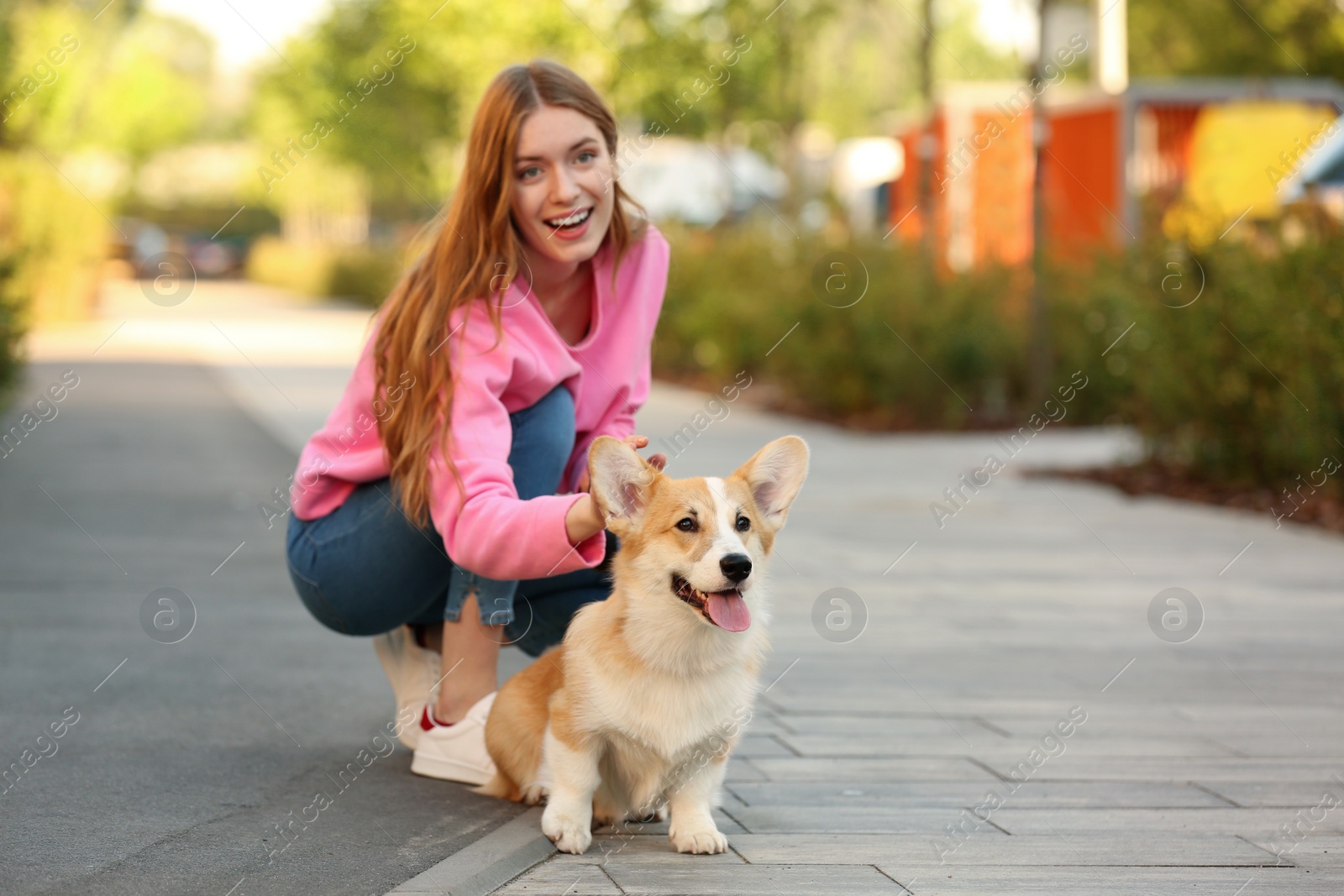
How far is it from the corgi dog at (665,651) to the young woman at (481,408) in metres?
0.24

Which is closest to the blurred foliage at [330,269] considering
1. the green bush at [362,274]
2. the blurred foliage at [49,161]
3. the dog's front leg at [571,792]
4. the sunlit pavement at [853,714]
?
the green bush at [362,274]

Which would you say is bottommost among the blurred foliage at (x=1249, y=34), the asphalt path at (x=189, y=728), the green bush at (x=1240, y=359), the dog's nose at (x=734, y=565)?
the asphalt path at (x=189, y=728)

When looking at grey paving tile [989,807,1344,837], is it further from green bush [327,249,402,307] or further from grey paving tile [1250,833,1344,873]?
green bush [327,249,402,307]

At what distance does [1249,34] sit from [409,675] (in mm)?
35436

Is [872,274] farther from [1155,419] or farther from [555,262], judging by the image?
[555,262]

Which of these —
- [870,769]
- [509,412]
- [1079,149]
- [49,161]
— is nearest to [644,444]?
[509,412]

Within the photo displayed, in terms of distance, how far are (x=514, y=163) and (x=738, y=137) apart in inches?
909

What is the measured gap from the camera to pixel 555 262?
13.9ft

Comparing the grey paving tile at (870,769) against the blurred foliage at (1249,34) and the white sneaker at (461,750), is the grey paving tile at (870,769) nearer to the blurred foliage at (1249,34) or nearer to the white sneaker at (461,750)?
the white sneaker at (461,750)

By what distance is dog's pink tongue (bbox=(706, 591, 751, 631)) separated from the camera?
3307 millimetres

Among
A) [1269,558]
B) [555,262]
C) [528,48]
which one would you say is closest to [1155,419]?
[1269,558]

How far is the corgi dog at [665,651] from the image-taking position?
3361 mm

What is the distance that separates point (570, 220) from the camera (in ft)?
13.4

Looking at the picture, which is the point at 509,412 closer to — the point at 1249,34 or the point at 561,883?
the point at 561,883
